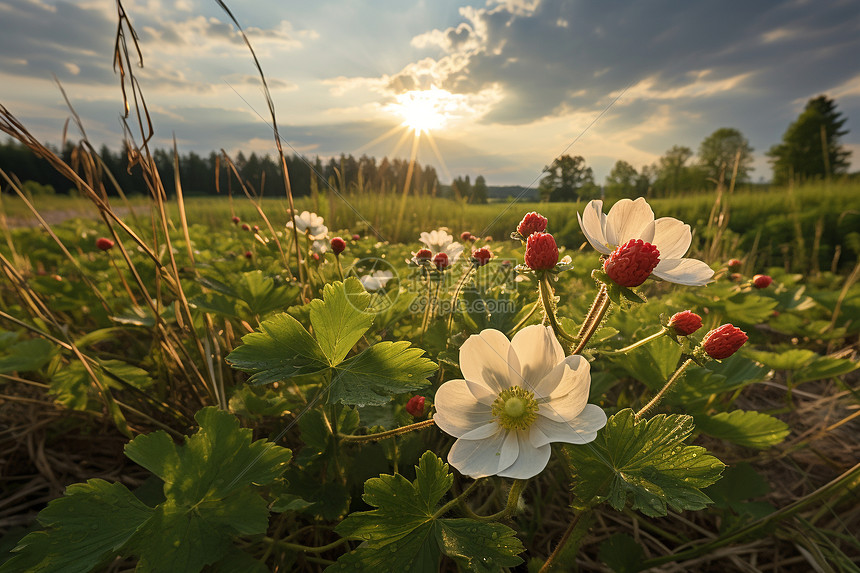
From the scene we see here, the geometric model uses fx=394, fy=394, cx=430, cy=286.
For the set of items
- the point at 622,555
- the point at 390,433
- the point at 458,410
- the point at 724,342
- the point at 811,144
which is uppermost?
the point at 811,144

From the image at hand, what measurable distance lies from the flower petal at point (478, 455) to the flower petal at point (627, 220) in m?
0.41

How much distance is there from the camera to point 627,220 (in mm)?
718

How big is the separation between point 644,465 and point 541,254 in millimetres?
365

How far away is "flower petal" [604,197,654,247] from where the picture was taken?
70 centimetres

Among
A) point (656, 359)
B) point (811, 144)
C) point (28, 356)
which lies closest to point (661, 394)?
point (656, 359)

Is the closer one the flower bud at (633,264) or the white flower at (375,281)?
the flower bud at (633,264)

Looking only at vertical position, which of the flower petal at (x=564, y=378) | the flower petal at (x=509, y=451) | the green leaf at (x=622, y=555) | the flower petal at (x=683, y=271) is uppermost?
the flower petal at (x=683, y=271)

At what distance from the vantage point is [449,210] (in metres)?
5.09

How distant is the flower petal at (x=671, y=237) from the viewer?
0.69m

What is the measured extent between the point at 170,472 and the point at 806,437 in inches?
77.7

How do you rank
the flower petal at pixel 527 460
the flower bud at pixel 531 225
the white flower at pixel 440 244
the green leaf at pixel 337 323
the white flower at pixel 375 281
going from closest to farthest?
the flower petal at pixel 527 460
the green leaf at pixel 337 323
the flower bud at pixel 531 225
the white flower at pixel 375 281
the white flower at pixel 440 244

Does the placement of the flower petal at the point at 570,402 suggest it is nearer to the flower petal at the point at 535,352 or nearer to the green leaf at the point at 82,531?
the flower petal at the point at 535,352

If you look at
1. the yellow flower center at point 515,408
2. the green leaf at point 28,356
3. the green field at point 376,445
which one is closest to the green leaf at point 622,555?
the green field at point 376,445

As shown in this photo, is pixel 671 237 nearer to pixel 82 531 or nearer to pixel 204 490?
pixel 204 490
